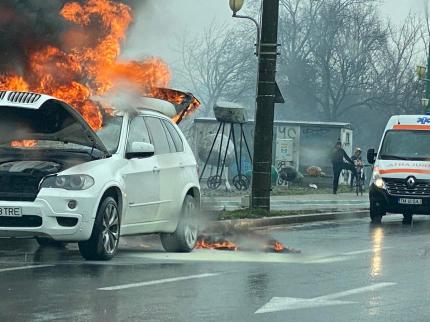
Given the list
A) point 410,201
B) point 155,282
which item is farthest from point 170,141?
point 410,201

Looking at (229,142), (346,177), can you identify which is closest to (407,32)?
(346,177)

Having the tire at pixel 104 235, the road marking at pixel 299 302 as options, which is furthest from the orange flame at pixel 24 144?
the road marking at pixel 299 302

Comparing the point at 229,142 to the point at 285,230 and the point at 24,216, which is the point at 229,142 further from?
the point at 24,216

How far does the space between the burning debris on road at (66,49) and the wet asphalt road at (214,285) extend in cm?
229

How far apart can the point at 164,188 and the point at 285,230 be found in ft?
20.3

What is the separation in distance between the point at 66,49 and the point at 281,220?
247 inches

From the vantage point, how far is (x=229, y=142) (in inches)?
1485

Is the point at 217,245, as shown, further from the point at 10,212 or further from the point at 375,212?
the point at 375,212

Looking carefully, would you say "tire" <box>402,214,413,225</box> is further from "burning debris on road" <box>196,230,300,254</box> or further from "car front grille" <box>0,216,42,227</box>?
"car front grille" <box>0,216,42,227</box>

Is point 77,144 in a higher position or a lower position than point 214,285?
higher

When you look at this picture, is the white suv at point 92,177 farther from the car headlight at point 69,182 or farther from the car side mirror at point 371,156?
the car side mirror at point 371,156

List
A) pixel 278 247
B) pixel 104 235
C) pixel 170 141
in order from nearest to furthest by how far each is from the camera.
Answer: pixel 104 235, pixel 170 141, pixel 278 247

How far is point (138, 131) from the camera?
12.7 meters

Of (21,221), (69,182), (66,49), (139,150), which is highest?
(66,49)
